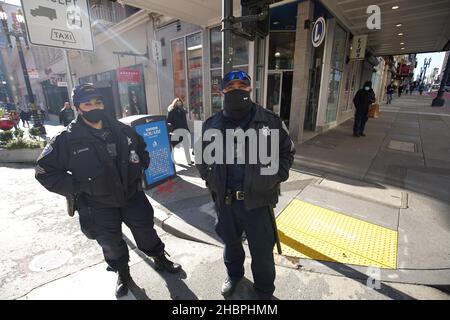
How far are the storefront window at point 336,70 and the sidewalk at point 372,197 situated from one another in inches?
141

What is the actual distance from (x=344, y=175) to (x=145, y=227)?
4.31m

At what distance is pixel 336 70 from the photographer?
996cm

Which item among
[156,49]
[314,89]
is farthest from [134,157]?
[156,49]

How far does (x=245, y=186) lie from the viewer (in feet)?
6.27

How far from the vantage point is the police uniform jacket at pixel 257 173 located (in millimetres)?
1906

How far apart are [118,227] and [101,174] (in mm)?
601

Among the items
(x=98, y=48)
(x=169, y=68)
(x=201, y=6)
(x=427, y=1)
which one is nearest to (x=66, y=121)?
(x=169, y=68)

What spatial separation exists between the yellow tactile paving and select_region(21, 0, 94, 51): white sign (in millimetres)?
4302

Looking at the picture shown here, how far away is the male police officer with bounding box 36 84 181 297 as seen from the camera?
6.88ft

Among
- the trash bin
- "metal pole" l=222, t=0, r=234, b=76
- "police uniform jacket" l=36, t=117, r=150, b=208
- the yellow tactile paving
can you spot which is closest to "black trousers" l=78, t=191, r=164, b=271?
"police uniform jacket" l=36, t=117, r=150, b=208

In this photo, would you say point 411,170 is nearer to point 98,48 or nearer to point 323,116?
point 323,116

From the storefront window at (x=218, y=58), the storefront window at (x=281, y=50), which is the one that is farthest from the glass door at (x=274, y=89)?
the storefront window at (x=218, y=58)

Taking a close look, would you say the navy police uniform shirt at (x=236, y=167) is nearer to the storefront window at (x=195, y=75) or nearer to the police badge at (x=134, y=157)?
the police badge at (x=134, y=157)

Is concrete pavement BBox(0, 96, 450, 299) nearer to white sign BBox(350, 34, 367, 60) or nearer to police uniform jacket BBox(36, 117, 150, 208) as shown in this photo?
police uniform jacket BBox(36, 117, 150, 208)
